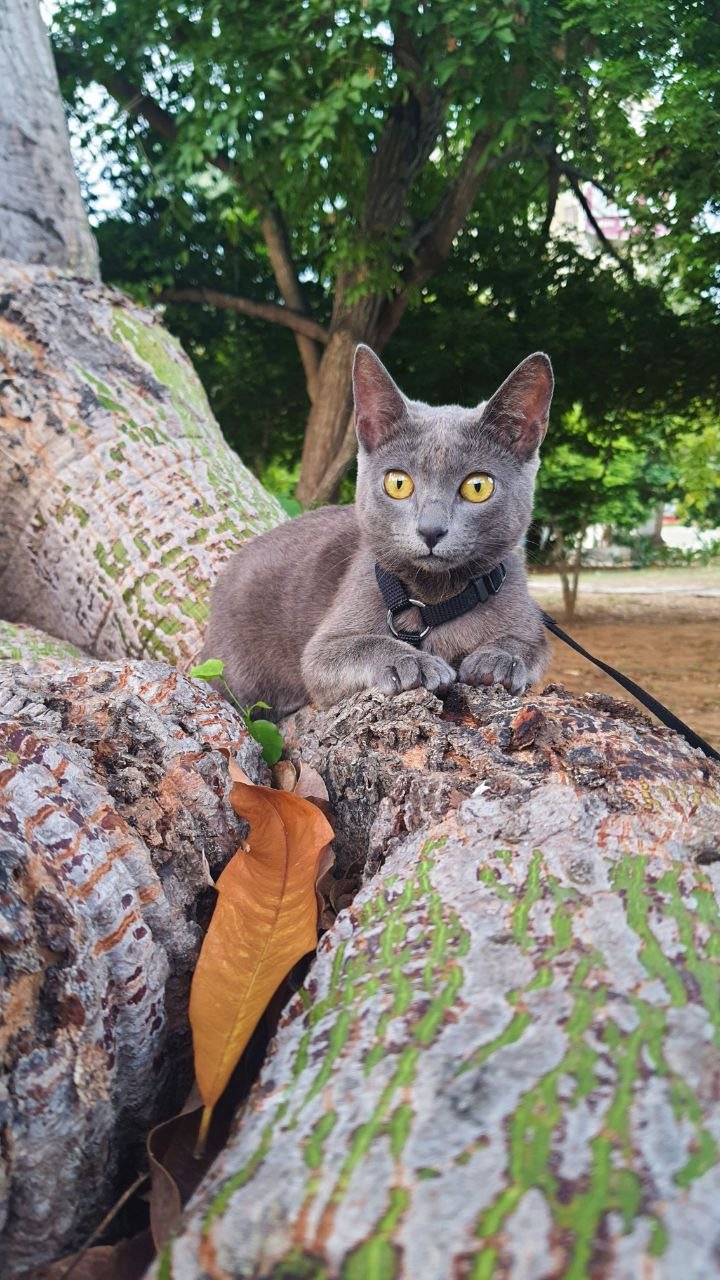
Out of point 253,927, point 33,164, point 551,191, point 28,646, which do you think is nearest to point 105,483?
point 28,646

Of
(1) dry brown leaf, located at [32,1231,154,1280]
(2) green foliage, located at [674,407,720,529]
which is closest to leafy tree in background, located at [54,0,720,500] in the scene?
(2) green foliage, located at [674,407,720,529]

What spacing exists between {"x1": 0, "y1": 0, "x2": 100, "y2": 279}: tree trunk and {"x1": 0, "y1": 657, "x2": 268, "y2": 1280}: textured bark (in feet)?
10.3

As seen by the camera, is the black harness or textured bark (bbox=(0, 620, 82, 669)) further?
textured bark (bbox=(0, 620, 82, 669))

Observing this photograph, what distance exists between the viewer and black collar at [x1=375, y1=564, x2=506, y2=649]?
2129 millimetres

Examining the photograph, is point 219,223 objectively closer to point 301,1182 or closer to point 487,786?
point 487,786

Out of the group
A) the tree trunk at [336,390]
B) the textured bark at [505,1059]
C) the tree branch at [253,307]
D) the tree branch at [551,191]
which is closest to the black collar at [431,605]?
the textured bark at [505,1059]

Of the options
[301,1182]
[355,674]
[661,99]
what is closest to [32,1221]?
[301,1182]

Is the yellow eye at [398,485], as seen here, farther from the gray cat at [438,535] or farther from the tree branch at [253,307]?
the tree branch at [253,307]

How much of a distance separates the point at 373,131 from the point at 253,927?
6.95 m

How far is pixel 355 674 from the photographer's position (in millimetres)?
2025

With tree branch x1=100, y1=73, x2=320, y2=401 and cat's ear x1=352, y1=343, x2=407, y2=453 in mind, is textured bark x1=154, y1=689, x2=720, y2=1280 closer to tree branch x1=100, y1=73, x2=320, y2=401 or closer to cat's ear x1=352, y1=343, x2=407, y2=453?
cat's ear x1=352, y1=343, x2=407, y2=453

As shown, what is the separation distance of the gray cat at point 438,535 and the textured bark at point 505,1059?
581 mm

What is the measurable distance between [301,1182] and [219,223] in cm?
948

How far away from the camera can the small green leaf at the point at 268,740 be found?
187 centimetres
